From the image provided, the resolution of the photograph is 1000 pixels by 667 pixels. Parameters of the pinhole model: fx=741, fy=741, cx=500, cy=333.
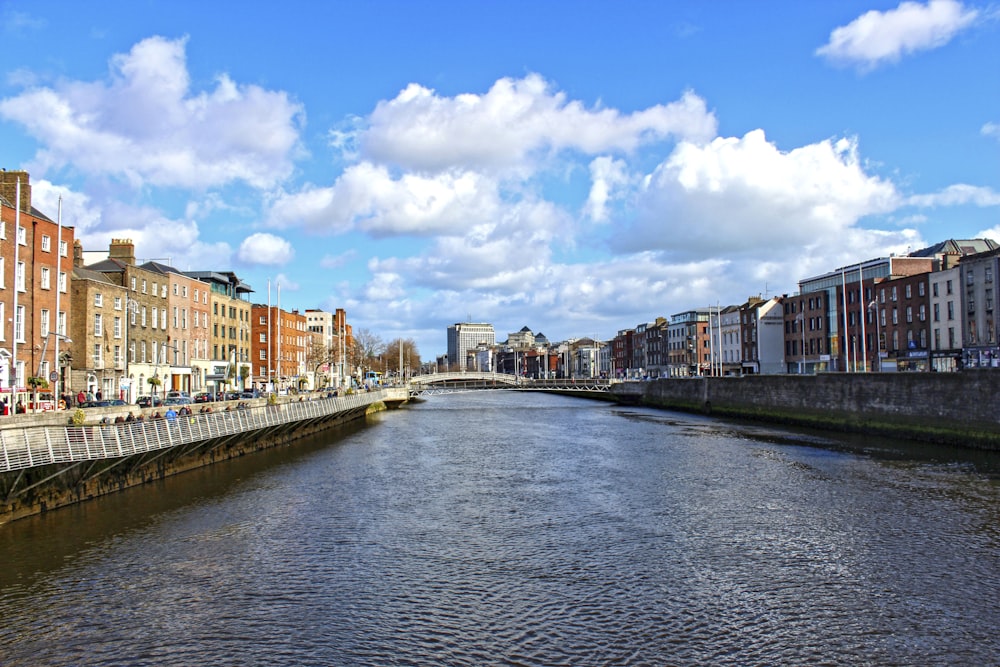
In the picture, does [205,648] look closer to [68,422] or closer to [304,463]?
[68,422]

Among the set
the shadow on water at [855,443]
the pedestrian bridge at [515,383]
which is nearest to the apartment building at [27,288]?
the shadow on water at [855,443]

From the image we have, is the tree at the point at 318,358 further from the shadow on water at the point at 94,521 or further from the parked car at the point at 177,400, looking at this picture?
the shadow on water at the point at 94,521

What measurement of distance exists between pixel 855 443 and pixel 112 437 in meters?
41.0

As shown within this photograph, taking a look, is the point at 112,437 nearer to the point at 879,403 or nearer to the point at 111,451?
the point at 111,451

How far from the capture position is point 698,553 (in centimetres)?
1939

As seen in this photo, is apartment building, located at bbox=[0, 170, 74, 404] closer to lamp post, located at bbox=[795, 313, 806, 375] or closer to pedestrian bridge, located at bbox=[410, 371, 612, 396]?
pedestrian bridge, located at bbox=[410, 371, 612, 396]

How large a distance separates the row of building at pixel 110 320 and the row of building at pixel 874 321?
54603mm

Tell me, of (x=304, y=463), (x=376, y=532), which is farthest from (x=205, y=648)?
(x=304, y=463)

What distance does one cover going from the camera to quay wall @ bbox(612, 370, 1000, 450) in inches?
1582

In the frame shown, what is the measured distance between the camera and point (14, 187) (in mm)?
40406

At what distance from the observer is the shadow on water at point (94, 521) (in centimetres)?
1797

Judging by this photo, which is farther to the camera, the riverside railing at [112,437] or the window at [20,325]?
the window at [20,325]

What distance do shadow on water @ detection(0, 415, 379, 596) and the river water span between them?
111 millimetres

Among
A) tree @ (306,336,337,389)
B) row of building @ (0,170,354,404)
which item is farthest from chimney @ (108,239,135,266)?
tree @ (306,336,337,389)
